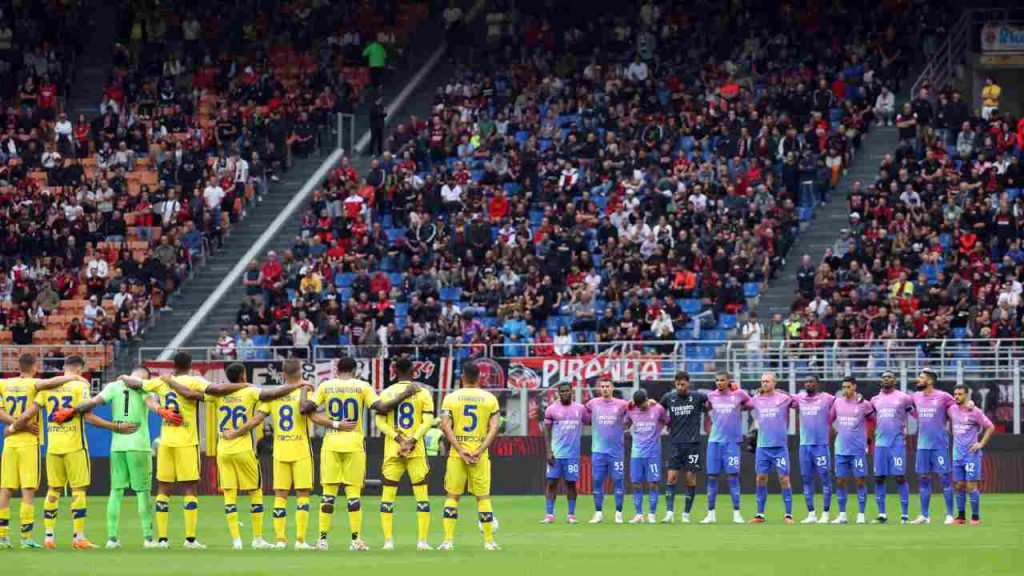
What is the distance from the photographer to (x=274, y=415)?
77.8 feet

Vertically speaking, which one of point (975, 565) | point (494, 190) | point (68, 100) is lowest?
point (975, 565)

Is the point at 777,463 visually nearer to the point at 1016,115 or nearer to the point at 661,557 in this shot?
the point at 661,557

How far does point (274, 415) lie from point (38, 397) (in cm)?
307

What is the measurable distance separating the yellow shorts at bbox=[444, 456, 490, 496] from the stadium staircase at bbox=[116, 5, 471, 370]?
921 inches

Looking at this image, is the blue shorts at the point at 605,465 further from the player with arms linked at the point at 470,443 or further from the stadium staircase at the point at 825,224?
the stadium staircase at the point at 825,224

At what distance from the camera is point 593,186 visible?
48.7 metres

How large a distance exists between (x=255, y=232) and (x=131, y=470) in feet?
90.4

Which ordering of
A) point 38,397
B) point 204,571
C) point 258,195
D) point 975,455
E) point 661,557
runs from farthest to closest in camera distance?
1. point 258,195
2. point 975,455
3. point 38,397
4. point 661,557
5. point 204,571

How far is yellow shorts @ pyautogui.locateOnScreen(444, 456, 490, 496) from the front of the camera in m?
23.3

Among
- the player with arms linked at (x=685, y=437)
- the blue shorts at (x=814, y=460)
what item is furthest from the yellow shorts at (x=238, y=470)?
the blue shorts at (x=814, y=460)

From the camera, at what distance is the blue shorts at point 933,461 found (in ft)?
98.5

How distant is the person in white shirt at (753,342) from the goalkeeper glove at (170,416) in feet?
56.6

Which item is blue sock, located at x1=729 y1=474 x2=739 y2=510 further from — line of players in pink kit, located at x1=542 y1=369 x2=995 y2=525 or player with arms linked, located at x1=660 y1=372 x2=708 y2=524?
player with arms linked, located at x1=660 y1=372 x2=708 y2=524

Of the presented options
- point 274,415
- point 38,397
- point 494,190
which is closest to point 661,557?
point 274,415
